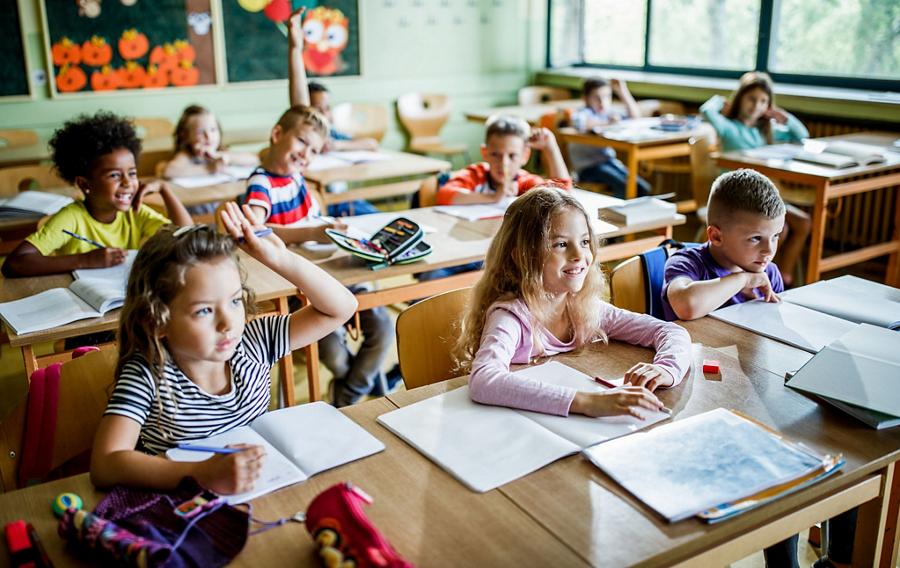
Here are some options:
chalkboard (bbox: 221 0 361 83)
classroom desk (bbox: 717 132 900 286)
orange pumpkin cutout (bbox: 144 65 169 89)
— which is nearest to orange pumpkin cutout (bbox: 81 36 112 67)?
orange pumpkin cutout (bbox: 144 65 169 89)

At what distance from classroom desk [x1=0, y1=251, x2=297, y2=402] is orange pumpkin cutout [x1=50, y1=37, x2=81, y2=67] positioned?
3191 mm

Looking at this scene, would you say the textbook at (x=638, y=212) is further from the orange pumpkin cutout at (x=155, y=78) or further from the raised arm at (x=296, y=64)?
the orange pumpkin cutout at (x=155, y=78)

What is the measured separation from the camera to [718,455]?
4.28 feet

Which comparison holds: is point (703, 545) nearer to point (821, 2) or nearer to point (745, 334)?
point (745, 334)

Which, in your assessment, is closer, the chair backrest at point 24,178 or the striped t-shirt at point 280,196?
the striped t-shirt at point 280,196

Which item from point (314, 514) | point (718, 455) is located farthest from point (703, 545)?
point (314, 514)

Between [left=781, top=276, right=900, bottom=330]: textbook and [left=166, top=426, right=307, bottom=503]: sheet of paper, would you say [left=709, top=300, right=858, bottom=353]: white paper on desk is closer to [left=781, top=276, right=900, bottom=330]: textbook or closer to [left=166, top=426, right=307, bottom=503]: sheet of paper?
[left=781, top=276, right=900, bottom=330]: textbook

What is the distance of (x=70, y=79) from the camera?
17.0 ft

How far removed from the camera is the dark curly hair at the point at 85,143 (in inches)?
98.5

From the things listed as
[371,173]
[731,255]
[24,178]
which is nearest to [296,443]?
[731,255]

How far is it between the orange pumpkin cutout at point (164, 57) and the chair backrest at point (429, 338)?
13.9 ft

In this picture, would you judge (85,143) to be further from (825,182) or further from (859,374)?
(825,182)

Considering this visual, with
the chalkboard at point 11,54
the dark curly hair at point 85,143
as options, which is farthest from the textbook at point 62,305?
the chalkboard at point 11,54

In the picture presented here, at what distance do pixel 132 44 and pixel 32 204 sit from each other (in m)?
2.41
